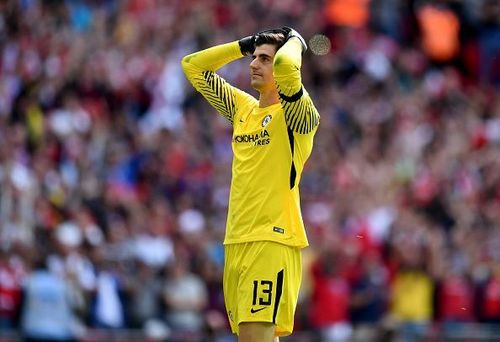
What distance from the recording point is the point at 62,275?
53.5 ft

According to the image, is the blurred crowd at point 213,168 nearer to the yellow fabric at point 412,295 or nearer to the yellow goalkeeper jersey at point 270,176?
the yellow fabric at point 412,295

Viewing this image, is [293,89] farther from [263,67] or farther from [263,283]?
[263,283]

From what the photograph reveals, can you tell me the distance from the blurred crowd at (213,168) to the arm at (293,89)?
6749mm

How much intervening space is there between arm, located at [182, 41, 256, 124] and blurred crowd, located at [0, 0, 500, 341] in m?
5.64

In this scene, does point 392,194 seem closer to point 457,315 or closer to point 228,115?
point 457,315

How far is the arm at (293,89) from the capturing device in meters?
9.52

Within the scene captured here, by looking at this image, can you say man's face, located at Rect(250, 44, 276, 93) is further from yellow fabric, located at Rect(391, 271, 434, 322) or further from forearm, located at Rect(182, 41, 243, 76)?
yellow fabric, located at Rect(391, 271, 434, 322)

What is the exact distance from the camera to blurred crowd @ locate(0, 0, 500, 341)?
17.0 m

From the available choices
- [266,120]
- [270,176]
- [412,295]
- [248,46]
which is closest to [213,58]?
[248,46]

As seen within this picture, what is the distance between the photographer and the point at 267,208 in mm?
10102

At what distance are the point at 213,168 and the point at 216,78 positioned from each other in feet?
29.1

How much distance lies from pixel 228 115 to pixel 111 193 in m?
7.76

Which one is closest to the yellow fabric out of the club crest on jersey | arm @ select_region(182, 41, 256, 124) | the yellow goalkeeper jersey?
arm @ select_region(182, 41, 256, 124)

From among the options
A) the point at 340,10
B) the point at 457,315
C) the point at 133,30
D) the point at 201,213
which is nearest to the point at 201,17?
the point at 133,30
